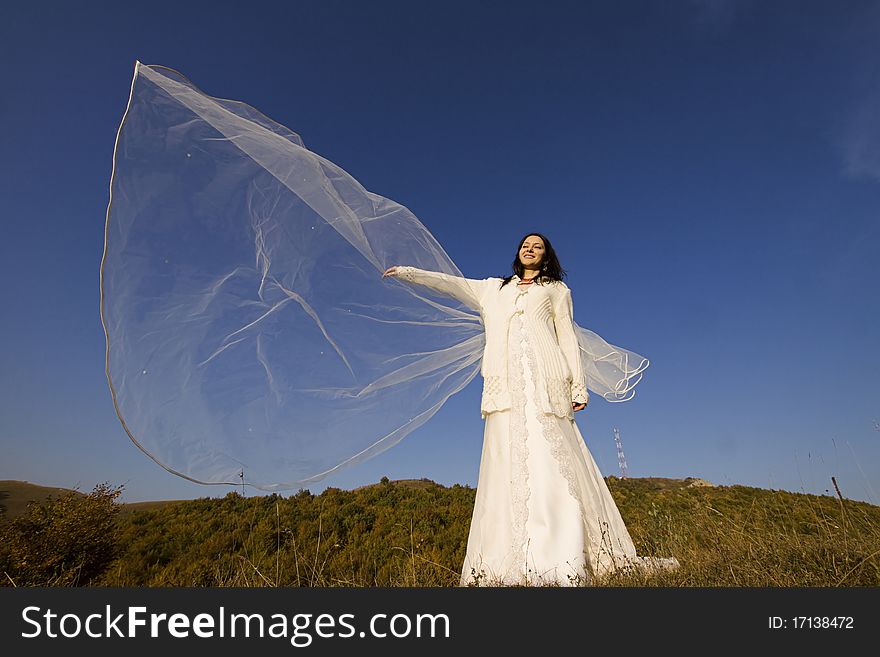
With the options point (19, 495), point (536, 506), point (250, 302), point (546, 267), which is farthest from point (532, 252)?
point (19, 495)

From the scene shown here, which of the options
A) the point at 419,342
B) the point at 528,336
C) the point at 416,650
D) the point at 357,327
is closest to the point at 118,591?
the point at 416,650

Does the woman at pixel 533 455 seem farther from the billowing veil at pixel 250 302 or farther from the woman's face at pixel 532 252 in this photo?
the billowing veil at pixel 250 302

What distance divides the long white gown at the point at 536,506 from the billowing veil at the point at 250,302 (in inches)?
32.4

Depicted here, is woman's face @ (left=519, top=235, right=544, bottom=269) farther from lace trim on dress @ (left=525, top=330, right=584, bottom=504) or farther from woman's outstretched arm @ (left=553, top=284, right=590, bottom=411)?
lace trim on dress @ (left=525, top=330, right=584, bottom=504)

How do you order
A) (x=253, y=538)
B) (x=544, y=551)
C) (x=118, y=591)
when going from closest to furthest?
(x=118, y=591) < (x=544, y=551) < (x=253, y=538)

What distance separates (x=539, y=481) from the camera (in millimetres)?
3314

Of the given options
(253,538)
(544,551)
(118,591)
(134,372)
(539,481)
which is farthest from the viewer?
(253,538)

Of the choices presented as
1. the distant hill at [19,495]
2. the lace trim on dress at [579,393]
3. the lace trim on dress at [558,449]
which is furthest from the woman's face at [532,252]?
the distant hill at [19,495]

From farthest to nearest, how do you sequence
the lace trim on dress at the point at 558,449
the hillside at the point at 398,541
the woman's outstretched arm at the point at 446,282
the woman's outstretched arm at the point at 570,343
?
the woman's outstretched arm at the point at 446,282, the woman's outstretched arm at the point at 570,343, the lace trim on dress at the point at 558,449, the hillside at the point at 398,541

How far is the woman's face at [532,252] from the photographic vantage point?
14.6 feet

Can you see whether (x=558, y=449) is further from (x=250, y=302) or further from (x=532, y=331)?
(x=250, y=302)

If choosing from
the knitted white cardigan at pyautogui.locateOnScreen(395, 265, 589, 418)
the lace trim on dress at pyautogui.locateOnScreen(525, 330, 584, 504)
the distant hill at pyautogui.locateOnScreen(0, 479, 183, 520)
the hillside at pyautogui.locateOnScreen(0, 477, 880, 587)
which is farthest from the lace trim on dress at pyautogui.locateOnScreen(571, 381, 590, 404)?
the distant hill at pyautogui.locateOnScreen(0, 479, 183, 520)

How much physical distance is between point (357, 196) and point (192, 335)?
1.84 m

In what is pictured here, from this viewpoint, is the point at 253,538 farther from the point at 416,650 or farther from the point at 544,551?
the point at 416,650
